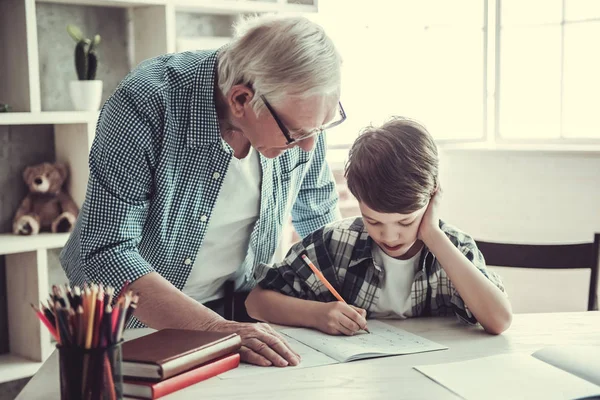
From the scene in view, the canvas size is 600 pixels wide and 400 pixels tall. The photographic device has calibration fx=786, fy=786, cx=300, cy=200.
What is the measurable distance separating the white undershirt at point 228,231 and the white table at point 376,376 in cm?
46

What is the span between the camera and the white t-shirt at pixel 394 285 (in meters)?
1.71

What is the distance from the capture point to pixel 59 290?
1.06m

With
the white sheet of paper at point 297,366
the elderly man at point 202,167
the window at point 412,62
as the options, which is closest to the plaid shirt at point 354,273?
the elderly man at point 202,167

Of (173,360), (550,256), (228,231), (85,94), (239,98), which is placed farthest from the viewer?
(85,94)

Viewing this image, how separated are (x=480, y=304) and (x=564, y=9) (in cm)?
229

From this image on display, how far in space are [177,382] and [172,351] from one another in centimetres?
5

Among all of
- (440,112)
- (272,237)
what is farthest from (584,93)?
(272,237)

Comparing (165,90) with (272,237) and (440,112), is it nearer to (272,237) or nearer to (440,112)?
(272,237)

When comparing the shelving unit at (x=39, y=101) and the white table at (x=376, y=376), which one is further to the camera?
the shelving unit at (x=39, y=101)

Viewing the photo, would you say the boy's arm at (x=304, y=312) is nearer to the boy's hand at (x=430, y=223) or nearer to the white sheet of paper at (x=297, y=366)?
the white sheet of paper at (x=297, y=366)

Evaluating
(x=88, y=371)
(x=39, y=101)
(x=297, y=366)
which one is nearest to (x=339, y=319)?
(x=297, y=366)

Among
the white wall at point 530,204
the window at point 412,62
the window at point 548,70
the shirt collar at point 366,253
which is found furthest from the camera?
the window at point 412,62

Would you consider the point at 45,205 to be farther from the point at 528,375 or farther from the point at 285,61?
the point at 528,375

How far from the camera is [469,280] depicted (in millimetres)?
1627
